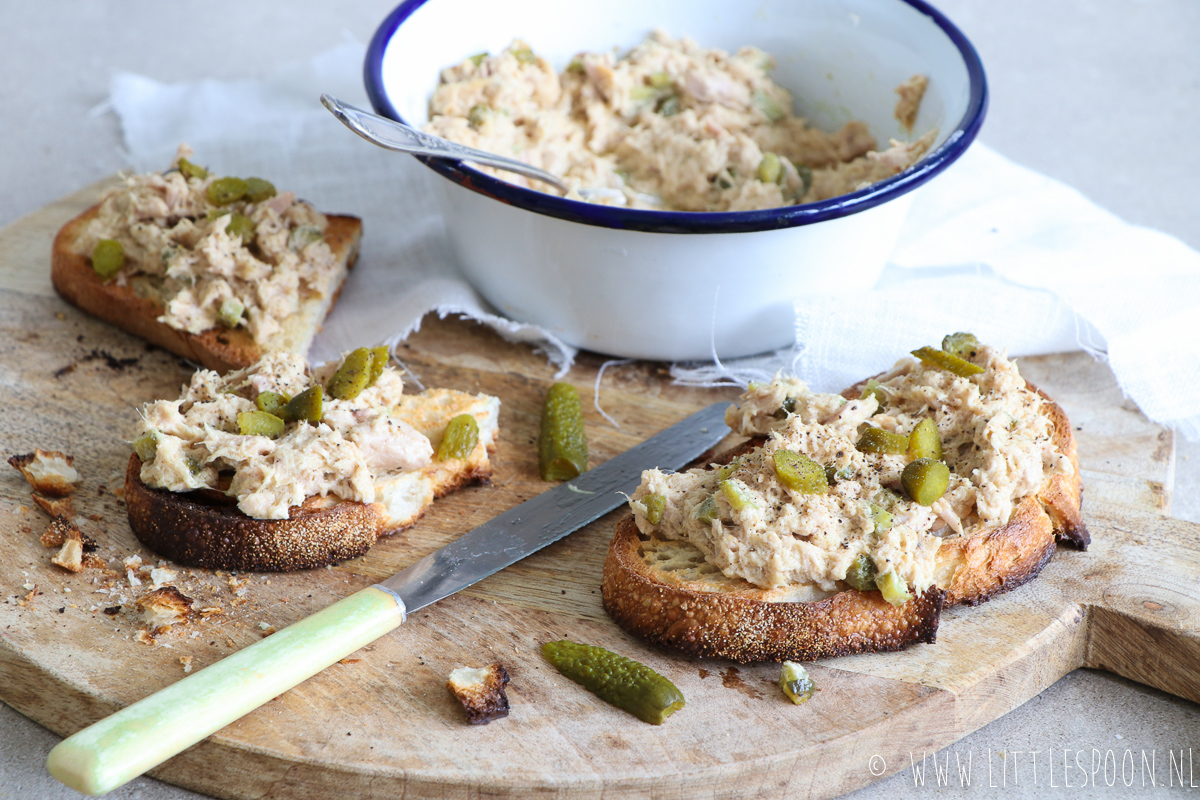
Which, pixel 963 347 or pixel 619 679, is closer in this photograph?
pixel 619 679

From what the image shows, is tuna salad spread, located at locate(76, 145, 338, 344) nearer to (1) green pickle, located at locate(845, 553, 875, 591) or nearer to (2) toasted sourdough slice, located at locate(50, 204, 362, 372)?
(2) toasted sourdough slice, located at locate(50, 204, 362, 372)

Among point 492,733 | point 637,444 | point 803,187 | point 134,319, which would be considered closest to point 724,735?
point 492,733

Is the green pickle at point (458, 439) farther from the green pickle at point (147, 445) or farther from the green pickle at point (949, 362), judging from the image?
the green pickle at point (949, 362)

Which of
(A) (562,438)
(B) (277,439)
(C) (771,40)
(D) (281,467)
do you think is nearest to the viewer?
(D) (281,467)

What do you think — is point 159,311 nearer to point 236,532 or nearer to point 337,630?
point 236,532

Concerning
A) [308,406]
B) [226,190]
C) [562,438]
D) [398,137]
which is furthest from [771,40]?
[308,406]

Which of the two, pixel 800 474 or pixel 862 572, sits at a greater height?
pixel 800 474

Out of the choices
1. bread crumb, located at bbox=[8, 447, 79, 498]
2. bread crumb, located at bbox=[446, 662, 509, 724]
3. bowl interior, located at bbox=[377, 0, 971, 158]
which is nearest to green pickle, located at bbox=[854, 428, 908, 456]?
bread crumb, located at bbox=[446, 662, 509, 724]

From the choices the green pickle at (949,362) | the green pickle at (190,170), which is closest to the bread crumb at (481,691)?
the green pickle at (949,362)
